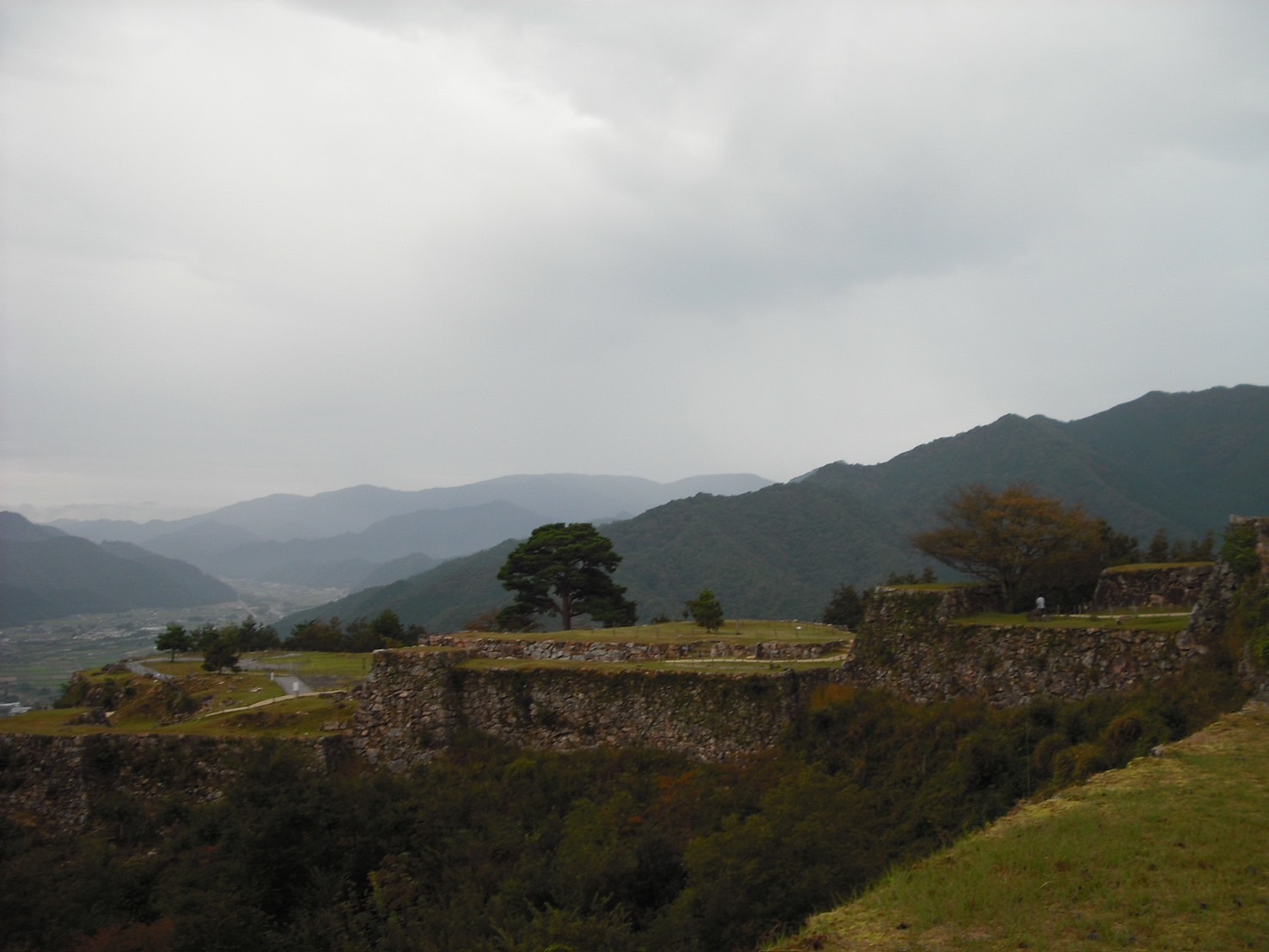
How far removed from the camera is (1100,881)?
5660 mm

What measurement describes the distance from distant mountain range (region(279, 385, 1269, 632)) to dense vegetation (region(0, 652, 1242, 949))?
4681 centimetres

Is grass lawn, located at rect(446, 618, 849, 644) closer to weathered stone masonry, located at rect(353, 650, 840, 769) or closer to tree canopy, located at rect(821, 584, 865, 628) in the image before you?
weathered stone masonry, located at rect(353, 650, 840, 769)

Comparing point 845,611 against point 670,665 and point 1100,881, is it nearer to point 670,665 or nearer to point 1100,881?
point 670,665

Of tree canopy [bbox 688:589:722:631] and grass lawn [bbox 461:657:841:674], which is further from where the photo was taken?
tree canopy [bbox 688:589:722:631]

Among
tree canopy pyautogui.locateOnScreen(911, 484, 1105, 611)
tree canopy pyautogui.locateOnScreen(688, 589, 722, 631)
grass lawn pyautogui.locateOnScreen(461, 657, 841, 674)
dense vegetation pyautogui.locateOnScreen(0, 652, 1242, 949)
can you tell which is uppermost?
tree canopy pyautogui.locateOnScreen(911, 484, 1105, 611)

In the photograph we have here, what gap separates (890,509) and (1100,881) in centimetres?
9189

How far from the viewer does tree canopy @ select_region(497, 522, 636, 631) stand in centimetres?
3142

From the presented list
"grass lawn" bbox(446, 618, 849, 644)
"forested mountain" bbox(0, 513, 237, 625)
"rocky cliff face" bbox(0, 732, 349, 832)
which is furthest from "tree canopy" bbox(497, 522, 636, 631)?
"forested mountain" bbox(0, 513, 237, 625)

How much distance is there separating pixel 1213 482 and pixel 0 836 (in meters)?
94.6

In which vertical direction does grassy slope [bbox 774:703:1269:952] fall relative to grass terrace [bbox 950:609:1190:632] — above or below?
below

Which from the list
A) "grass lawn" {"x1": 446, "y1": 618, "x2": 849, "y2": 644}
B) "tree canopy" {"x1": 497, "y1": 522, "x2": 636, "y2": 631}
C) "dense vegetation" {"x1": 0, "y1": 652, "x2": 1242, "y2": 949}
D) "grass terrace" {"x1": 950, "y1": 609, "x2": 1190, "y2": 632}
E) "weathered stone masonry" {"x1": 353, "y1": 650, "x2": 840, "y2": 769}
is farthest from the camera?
"tree canopy" {"x1": 497, "y1": 522, "x2": 636, "y2": 631}

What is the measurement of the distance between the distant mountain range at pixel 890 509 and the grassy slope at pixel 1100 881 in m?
53.7

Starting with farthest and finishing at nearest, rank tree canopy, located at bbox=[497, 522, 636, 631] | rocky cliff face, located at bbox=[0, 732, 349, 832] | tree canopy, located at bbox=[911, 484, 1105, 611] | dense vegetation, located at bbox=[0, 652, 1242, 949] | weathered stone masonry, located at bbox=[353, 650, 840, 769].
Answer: tree canopy, located at bbox=[497, 522, 636, 631]
tree canopy, located at bbox=[911, 484, 1105, 611]
rocky cliff face, located at bbox=[0, 732, 349, 832]
weathered stone masonry, located at bbox=[353, 650, 840, 769]
dense vegetation, located at bbox=[0, 652, 1242, 949]

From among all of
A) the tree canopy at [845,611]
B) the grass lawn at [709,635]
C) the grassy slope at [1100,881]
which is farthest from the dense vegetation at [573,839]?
the tree canopy at [845,611]
